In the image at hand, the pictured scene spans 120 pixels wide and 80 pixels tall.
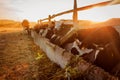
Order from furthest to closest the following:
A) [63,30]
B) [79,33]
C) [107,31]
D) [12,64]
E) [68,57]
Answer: [63,30] → [12,64] → [79,33] → [68,57] → [107,31]

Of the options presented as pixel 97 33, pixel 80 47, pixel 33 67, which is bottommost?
pixel 33 67

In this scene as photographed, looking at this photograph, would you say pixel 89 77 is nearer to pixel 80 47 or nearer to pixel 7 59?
pixel 80 47

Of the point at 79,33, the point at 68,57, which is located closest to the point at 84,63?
the point at 68,57

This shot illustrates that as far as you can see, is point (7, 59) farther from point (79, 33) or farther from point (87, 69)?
point (87, 69)

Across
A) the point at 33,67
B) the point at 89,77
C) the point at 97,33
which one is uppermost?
the point at 97,33

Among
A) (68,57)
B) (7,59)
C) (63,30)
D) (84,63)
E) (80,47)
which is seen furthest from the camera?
(63,30)

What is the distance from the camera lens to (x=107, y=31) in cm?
417

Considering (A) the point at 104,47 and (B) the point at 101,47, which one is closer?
(A) the point at 104,47

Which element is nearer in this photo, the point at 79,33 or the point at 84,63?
the point at 84,63

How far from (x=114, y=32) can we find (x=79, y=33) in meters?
1.58

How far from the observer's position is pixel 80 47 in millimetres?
4930

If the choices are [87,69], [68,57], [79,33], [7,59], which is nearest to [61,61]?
[68,57]

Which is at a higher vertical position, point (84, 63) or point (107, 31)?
point (107, 31)

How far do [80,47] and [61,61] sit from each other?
639mm
